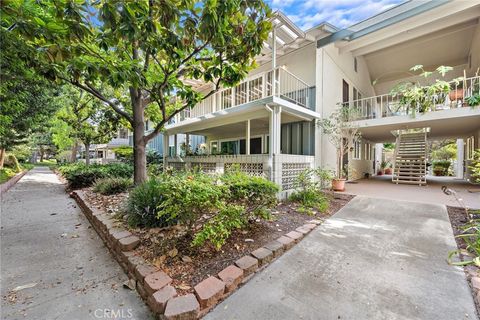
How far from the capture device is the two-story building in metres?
6.81

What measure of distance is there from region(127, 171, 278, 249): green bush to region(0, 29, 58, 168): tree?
2.68 metres

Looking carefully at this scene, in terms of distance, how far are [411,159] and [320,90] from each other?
20.5ft

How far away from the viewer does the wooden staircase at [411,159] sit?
9742 mm

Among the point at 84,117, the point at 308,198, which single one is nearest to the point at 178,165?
the point at 84,117

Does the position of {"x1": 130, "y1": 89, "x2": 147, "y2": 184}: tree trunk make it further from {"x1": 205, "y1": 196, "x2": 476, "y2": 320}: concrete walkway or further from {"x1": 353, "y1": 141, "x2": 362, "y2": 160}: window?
{"x1": 353, "y1": 141, "x2": 362, "y2": 160}: window

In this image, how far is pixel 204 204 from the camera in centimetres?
260

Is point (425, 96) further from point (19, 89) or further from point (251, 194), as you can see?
point (19, 89)

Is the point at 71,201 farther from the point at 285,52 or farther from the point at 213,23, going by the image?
the point at 285,52

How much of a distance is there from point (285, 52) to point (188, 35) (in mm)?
6833

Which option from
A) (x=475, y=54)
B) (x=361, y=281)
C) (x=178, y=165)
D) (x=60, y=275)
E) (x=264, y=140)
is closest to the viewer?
(x=361, y=281)

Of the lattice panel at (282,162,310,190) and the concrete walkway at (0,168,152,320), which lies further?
the lattice panel at (282,162,310,190)

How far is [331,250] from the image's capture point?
3141 mm

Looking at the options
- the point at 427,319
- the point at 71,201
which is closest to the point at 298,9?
the point at 427,319

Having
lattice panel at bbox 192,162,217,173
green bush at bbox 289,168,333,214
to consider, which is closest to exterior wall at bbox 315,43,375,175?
green bush at bbox 289,168,333,214
